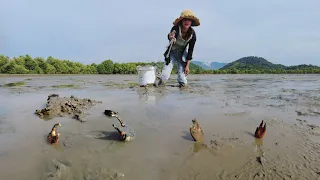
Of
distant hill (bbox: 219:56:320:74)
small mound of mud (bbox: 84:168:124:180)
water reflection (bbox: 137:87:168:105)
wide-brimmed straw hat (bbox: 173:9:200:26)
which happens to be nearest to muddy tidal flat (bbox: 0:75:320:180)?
small mound of mud (bbox: 84:168:124:180)

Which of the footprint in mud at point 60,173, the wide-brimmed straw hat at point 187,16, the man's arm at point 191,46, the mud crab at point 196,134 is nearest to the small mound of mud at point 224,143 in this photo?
the mud crab at point 196,134

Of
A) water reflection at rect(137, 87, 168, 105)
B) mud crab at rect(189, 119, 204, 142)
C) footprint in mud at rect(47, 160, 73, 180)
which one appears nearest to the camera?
footprint in mud at rect(47, 160, 73, 180)

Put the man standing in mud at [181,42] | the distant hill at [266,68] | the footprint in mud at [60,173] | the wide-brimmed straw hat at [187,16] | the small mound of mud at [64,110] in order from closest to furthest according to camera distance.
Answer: the footprint in mud at [60,173], the small mound of mud at [64,110], the wide-brimmed straw hat at [187,16], the man standing in mud at [181,42], the distant hill at [266,68]

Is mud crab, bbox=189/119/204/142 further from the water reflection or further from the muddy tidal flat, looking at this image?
the water reflection

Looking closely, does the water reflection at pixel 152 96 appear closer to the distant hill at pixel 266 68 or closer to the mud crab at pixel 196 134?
the mud crab at pixel 196 134

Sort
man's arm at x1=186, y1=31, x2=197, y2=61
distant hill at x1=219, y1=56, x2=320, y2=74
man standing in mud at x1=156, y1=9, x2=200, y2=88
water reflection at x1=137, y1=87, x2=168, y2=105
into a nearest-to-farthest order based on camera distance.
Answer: water reflection at x1=137, y1=87, x2=168, y2=105 → man standing in mud at x1=156, y1=9, x2=200, y2=88 → man's arm at x1=186, y1=31, x2=197, y2=61 → distant hill at x1=219, y1=56, x2=320, y2=74

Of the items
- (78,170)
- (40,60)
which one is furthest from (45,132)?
(40,60)

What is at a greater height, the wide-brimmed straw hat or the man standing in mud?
the wide-brimmed straw hat

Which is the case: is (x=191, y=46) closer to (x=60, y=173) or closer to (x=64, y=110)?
(x=64, y=110)

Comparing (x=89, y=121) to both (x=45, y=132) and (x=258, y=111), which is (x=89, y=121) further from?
(x=258, y=111)

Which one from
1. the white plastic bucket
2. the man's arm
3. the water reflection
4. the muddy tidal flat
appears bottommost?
the muddy tidal flat

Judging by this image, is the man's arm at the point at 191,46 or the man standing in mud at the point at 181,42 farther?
the man's arm at the point at 191,46

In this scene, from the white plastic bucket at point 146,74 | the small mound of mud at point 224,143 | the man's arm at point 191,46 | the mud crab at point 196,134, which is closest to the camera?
the small mound of mud at point 224,143

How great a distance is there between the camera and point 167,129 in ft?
9.62
